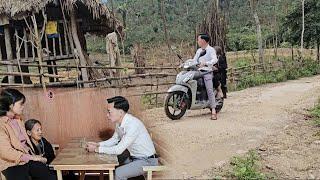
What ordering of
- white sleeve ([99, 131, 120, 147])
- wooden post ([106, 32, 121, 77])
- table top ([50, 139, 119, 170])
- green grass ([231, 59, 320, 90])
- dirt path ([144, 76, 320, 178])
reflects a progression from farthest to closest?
green grass ([231, 59, 320, 90]) → wooden post ([106, 32, 121, 77]) → dirt path ([144, 76, 320, 178]) → white sleeve ([99, 131, 120, 147]) → table top ([50, 139, 119, 170])

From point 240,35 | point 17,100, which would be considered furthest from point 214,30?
point 240,35

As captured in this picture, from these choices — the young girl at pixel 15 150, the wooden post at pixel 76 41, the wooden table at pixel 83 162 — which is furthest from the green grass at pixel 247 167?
the wooden post at pixel 76 41

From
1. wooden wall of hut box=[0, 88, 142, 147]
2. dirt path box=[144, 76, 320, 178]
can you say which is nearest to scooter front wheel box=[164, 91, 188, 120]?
dirt path box=[144, 76, 320, 178]

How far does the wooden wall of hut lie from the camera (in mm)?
4953

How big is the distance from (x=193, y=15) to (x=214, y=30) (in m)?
22.5

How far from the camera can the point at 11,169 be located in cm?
371

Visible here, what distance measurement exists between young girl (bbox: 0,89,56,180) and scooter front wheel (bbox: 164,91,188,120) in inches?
118

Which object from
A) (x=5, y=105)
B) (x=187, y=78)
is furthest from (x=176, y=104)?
(x=5, y=105)

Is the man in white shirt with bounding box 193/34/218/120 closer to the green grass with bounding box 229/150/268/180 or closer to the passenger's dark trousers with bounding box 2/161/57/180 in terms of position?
the green grass with bounding box 229/150/268/180

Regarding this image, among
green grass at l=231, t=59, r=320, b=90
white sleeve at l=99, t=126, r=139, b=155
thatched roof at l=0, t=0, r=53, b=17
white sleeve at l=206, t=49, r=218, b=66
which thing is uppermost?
thatched roof at l=0, t=0, r=53, b=17

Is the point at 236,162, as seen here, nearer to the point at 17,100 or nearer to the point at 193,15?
the point at 17,100

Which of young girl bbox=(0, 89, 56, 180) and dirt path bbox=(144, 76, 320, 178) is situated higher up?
young girl bbox=(0, 89, 56, 180)

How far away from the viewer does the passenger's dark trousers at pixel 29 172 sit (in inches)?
146

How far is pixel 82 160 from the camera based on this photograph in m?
3.76
